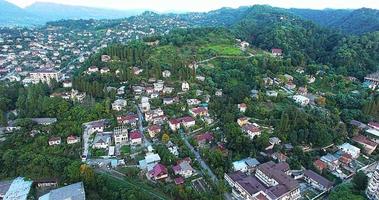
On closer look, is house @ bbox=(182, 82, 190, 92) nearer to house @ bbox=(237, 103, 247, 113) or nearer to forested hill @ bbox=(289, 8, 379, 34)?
house @ bbox=(237, 103, 247, 113)

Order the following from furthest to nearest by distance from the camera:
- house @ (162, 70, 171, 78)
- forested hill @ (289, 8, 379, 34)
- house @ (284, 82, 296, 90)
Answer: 1. forested hill @ (289, 8, 379, 34)
2. house @ (162, 70, 171, 78)
3. house @ (284, 82, 296, 90)

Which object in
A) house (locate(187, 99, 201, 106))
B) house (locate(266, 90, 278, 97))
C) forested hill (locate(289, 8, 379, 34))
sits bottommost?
house (locate(187, 99, 201, 106))

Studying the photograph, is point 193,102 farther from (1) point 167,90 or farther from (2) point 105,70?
(2) point 105,70

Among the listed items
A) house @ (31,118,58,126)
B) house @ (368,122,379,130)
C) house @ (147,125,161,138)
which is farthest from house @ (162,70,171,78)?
house @ (368,122,379,130)

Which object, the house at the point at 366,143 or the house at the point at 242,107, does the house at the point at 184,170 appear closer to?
the house at the point at 242,107

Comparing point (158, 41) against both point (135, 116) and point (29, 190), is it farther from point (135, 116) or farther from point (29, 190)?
point (29, 190)

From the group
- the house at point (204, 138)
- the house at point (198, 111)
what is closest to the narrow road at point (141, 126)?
the house at point (204, 138)
